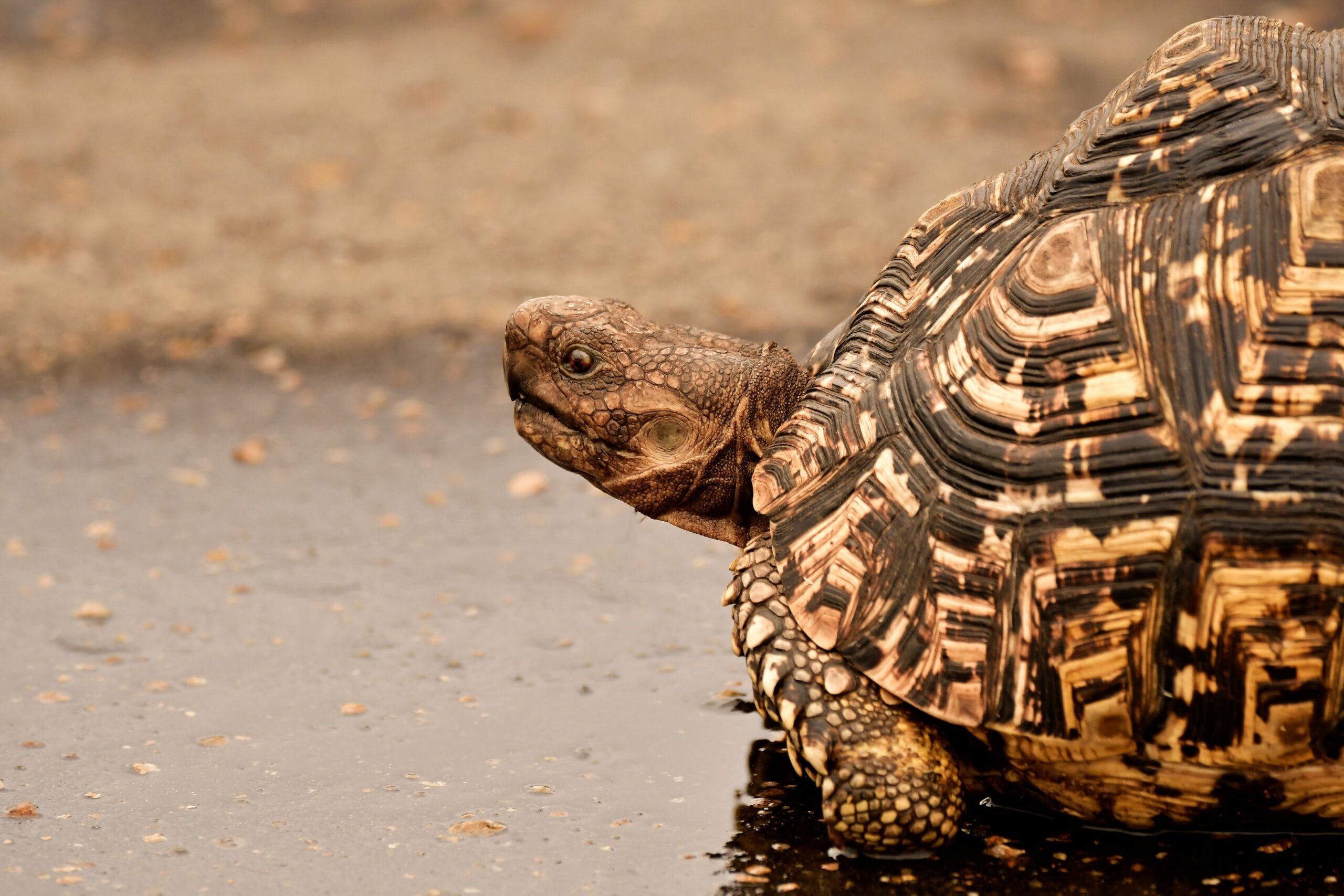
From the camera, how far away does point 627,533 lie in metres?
5.78

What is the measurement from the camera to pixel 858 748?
3422mm

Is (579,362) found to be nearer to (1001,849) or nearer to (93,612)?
(1001,849)

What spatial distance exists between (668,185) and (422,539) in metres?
4.21

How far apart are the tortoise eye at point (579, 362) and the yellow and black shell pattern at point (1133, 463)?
0.78 meters

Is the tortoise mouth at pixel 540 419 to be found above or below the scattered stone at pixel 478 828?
above

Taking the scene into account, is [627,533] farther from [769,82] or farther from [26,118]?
[26,118]

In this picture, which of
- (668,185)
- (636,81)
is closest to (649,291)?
(668,185)

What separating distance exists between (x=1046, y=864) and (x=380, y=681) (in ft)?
7.18

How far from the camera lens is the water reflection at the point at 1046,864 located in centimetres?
341

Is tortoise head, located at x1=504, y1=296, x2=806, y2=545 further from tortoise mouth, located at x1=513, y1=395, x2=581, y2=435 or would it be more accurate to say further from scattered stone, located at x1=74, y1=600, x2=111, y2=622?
scattered stone, located at x1=74, y1=600, x2=111, y2=622

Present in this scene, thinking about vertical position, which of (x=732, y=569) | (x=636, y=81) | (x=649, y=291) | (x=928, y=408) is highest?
(x=636, y=81)

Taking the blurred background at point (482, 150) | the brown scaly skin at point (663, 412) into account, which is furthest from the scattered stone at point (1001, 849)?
the blurred background at point (482, 150)

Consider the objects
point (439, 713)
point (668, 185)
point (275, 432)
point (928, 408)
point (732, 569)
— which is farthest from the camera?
point (668, 185)

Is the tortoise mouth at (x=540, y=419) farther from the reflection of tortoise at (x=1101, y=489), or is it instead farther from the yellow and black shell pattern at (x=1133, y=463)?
the yellow and black shell pattern at (x=1133, y=463)
